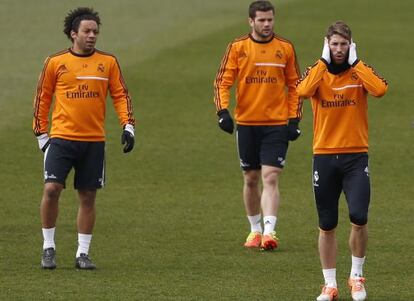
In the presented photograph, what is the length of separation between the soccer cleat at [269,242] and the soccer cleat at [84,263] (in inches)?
82.8

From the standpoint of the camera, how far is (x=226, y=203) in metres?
18.9

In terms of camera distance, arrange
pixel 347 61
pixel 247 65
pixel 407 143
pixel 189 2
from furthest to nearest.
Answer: pixel 189 2 < pixel 407 143 < pixel 247 65 < pixel 347 61

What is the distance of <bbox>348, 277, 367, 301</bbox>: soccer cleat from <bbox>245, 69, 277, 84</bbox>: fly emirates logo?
11.8 ft

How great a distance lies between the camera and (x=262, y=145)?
16.0m

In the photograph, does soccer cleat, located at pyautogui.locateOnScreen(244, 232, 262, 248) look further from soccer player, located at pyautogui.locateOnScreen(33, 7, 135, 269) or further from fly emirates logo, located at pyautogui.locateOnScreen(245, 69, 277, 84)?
soccer player, located at pyautogui.locateOnScreen(33, 7, 135, 269)

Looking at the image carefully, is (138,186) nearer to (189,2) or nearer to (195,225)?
(195,225)

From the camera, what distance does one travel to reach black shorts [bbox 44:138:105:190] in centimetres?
1434

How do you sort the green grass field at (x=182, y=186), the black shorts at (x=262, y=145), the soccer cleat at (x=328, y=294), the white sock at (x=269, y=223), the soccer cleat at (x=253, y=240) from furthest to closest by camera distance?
the black shorts at (x=262, y=145), the soccer cleat at (x=253, y=240), the white sock at (x=269, y=223), the green grass field at (x=182, y=186), the soccer cleat at (x=328, y=294)

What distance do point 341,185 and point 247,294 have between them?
1294 mm

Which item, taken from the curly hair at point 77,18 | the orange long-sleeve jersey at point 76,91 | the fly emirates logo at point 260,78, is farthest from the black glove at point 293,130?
the curly hair at point 77,18

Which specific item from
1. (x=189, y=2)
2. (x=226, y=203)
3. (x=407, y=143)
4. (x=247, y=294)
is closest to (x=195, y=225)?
(x=226, y=203)

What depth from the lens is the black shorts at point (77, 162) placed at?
1434 cm

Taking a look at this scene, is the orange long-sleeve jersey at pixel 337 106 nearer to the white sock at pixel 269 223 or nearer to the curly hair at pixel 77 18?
the curly hair at pixel 77 18

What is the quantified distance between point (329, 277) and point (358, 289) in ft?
0.92
